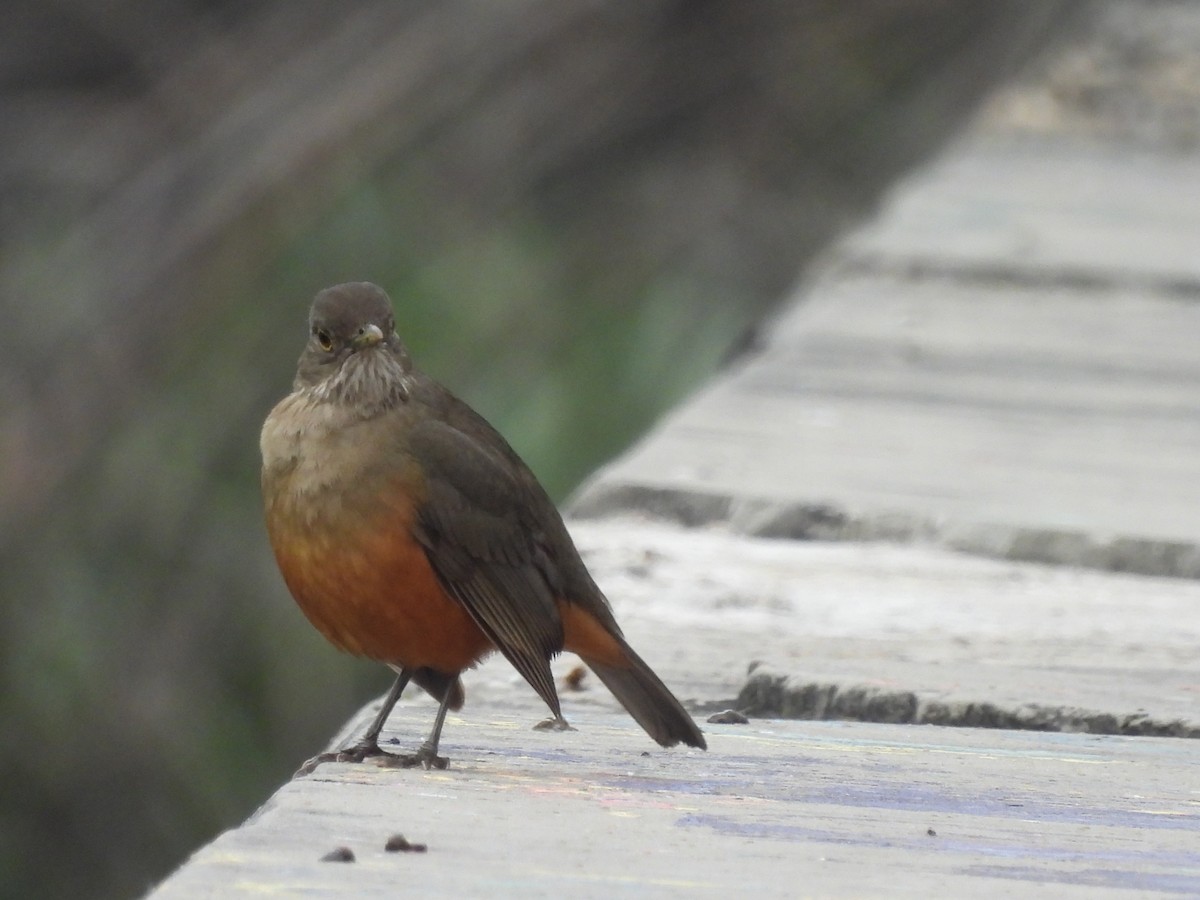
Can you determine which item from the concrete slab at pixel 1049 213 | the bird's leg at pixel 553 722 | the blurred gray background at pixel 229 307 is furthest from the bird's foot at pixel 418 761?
the blurred gray background at pixel 229 307

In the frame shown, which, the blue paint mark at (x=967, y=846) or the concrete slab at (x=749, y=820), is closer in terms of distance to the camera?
the concrete slab at (x=749, y=820)

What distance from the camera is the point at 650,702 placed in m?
2.53

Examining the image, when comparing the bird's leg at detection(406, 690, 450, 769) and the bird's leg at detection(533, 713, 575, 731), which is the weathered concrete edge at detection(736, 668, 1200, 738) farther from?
the bird's leg at detection(406, 690, 450, 769)

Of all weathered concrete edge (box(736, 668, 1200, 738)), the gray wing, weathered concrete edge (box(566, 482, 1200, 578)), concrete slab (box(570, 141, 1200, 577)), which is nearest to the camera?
weathered concrete edge (box(736, 668, 1200, 738))

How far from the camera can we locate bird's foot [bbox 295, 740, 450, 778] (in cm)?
236

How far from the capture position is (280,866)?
1818 millimetres

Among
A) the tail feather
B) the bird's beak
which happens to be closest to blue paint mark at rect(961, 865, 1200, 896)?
the tail feather

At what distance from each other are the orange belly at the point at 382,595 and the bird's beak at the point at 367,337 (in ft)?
1.39

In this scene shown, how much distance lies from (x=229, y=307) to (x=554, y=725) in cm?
484

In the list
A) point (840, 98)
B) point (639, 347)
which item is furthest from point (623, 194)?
point (639, 347)

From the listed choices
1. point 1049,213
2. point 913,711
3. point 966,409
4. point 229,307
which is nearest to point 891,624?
point 913,711

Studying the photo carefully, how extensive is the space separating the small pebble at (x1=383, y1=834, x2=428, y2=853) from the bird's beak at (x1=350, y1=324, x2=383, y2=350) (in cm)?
136

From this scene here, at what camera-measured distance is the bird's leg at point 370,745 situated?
7.91 ft

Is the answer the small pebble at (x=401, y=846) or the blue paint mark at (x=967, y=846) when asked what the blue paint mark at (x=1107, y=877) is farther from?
Answer: the small pebble at (x=401, y=846)
